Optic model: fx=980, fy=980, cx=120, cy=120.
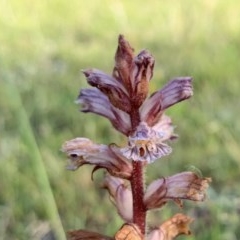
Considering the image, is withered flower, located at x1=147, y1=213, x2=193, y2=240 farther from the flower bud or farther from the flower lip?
the flower lip

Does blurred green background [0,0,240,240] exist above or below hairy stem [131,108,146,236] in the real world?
above

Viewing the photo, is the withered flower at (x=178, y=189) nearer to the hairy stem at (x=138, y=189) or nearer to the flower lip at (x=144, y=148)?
the hairy stem at (x=138, y=189)

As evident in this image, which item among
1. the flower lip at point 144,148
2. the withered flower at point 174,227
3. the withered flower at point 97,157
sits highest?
the withered flower at point 97,157

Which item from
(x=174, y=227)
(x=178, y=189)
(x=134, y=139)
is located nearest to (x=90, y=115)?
(x=174, y=227)

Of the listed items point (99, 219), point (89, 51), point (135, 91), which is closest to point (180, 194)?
point (135, 91)

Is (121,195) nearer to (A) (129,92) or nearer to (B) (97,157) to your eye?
(B) (97,157)

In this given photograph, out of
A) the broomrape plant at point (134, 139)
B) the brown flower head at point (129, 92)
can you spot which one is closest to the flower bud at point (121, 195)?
the broomrape plant at point (134, 139)

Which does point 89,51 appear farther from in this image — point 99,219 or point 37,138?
point 99,219

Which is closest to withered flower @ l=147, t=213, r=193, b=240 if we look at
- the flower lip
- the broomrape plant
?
the broomrape plant

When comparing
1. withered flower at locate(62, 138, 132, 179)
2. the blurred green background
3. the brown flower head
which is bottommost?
withered flower at locate(62, 138, 132, 179)
